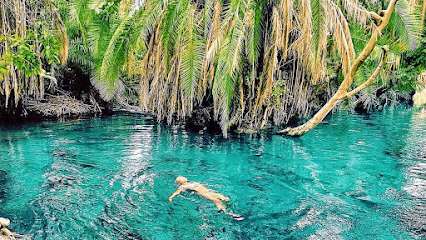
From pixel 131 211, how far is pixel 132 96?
14.4 m

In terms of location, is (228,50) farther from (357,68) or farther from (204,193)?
(357,68)

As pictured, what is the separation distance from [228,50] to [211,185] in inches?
106

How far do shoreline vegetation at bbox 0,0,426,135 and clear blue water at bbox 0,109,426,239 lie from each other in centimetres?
120

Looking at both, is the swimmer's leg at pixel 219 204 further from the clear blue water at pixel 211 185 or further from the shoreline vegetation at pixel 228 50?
the shoreline vegetation at pixel 228 50

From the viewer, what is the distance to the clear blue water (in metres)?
4.22

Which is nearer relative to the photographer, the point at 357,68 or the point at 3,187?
the point at 3,187

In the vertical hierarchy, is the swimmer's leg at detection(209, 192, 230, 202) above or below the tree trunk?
below

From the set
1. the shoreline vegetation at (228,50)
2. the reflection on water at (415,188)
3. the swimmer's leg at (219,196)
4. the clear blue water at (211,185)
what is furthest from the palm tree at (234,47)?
the swimmer's leg at (219,196)

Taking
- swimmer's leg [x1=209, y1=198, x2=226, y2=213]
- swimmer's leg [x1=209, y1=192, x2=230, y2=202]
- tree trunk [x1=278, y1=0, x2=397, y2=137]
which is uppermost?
tree trunk [x1=278, y1=0, x2=397, y2=137]

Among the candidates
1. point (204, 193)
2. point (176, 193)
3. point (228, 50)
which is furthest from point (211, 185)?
point (228, 50)

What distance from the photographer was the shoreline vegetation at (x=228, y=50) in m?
7.12

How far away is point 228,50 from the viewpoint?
268 inches

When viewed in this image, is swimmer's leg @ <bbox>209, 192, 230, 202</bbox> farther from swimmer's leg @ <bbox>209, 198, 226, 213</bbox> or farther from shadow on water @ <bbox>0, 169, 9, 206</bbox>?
shadow on water @ <bbox>0, 169, 9, 206</bbox>

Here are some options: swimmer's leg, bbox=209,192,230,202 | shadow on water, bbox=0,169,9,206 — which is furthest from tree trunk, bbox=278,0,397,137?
shadow on water, bbox=0,169,9,206
